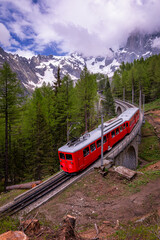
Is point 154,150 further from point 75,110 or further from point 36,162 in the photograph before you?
point 36,162

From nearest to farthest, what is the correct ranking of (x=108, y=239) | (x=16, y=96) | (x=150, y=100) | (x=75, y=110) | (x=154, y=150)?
(x=108, y=239)
(x=16, y=96)
(x=75, y=110)
(x=154, y=150)
(x=150, y=100)

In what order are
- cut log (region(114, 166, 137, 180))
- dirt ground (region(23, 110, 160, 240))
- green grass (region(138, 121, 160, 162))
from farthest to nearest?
green grass (region(138, 121, 160, 162)) → cut log (region(114, 166, 137, 180)) → dirt ground (region(23, 110, 160, 240))

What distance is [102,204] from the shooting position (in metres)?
9.35

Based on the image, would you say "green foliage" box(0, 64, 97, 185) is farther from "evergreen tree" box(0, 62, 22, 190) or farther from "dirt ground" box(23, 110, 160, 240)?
"dirt ground" box(23, 110, 160, 240)

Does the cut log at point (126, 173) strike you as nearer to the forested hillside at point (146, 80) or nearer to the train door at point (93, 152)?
the train door at point (93, 152)

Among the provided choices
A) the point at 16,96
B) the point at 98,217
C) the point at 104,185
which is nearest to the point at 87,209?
the point at 98,217

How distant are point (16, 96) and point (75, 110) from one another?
8241 mm

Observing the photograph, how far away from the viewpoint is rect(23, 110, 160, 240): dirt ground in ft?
24.1

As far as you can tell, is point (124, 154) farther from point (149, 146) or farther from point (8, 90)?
point (8, 90)

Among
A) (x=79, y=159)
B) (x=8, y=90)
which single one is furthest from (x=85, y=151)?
(x=8, y=90)

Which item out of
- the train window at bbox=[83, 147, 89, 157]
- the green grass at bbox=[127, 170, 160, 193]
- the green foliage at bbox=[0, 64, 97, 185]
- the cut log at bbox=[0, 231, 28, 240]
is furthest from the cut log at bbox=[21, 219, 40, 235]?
the green foliage at bbox=[0, 64, 97, 185]

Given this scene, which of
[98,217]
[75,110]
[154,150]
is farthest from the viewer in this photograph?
[154,150]

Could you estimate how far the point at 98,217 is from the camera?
26.5 ft

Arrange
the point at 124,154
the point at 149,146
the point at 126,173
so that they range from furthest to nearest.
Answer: the point at 149,146, the point at 124,154, the point at 126,173
